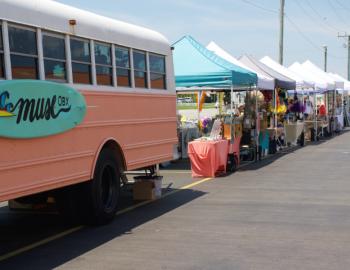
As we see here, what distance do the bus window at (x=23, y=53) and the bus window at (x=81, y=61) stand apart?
2.75 feet

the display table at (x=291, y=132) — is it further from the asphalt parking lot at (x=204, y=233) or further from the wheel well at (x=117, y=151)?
the wheel well at (x=117, y=151)

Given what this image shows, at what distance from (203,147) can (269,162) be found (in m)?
4.00

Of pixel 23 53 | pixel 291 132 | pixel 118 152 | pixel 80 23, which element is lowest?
pixel 291 132

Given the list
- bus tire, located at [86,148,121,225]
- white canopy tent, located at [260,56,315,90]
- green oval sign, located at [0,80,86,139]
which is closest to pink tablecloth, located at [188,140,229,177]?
bus tire, located at [86,148,121,225]

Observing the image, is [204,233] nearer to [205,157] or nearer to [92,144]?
[92,144]

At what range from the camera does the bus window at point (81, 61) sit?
7562mm

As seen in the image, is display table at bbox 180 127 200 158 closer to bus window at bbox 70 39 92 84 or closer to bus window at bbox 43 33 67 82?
bus window at bbox 70 39 92 84

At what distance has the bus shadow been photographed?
6.38 meters

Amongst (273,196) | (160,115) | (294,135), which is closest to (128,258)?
(160,115)

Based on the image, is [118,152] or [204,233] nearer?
[204,233]

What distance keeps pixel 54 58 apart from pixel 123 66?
188cm

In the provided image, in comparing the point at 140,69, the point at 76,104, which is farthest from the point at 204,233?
the point at 140,69

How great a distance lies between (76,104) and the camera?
7.36m

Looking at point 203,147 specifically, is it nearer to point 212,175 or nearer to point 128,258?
point 212,175
